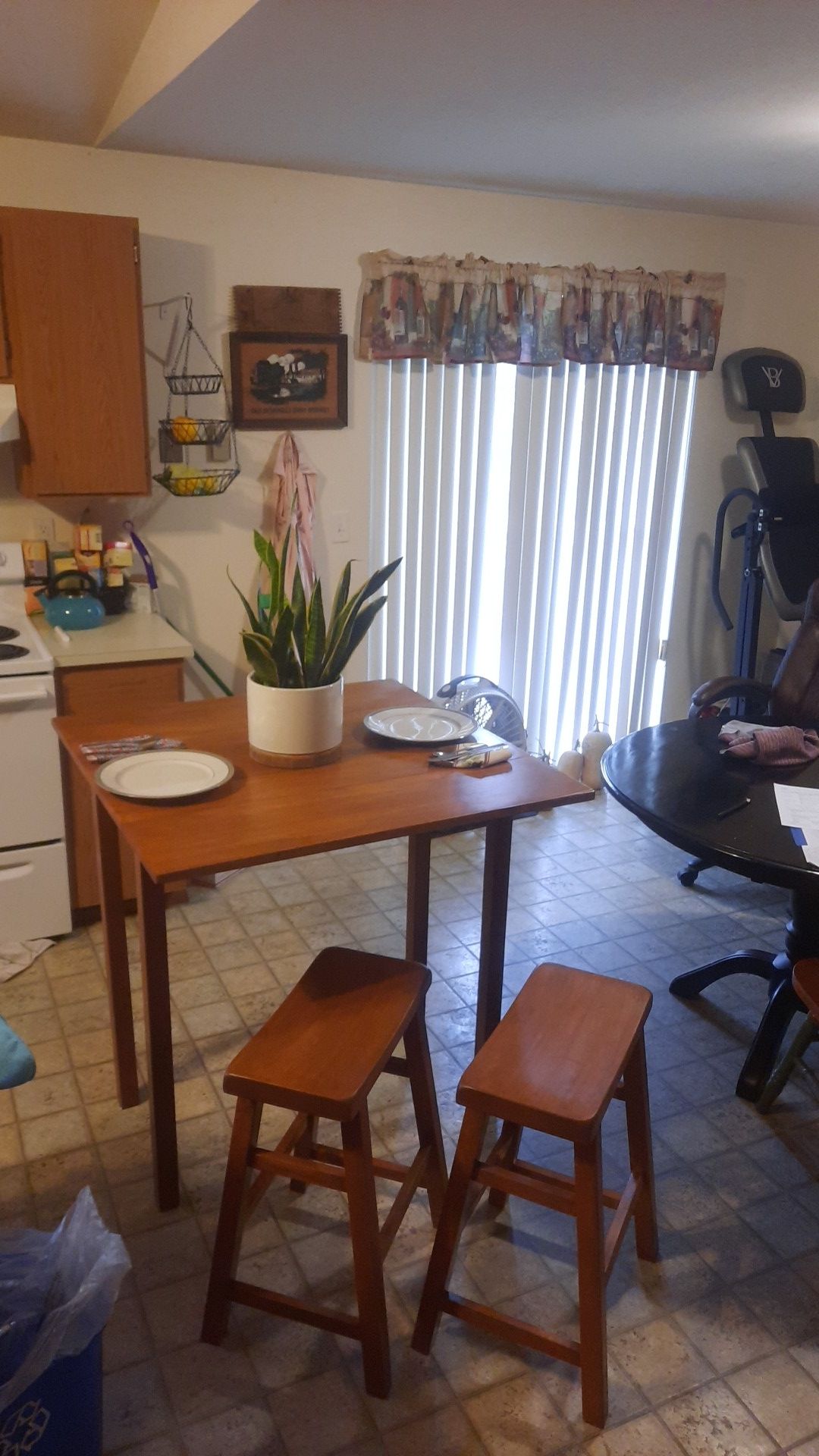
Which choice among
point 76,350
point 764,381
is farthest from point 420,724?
point 764,381

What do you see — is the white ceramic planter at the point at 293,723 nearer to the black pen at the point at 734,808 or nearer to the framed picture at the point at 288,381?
the black pen at the point at 734,808

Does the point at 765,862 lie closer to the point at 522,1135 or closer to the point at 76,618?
the point at 522,1135

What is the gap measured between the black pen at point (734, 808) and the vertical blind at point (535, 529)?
6.38 feet

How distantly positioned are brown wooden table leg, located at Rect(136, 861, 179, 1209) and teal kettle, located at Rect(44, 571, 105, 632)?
1.45 metres

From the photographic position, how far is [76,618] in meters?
3.11

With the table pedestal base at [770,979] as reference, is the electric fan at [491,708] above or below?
above

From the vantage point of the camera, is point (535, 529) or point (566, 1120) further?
point (535, 529)

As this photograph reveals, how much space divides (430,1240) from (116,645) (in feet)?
5.83

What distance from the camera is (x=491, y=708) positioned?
151 inches

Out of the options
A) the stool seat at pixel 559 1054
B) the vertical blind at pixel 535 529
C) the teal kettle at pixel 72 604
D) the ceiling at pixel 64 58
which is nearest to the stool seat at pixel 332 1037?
the stool seat at pixel 559 1054

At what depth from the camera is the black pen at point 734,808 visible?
2196 mm

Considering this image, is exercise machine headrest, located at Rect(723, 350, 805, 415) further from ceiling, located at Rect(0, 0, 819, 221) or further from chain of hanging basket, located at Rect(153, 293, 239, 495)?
chain of hanging basket, located at Rect(153, 293, 239, 495)

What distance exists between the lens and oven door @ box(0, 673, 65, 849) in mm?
2771

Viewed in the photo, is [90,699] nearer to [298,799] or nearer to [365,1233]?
[298,799]
